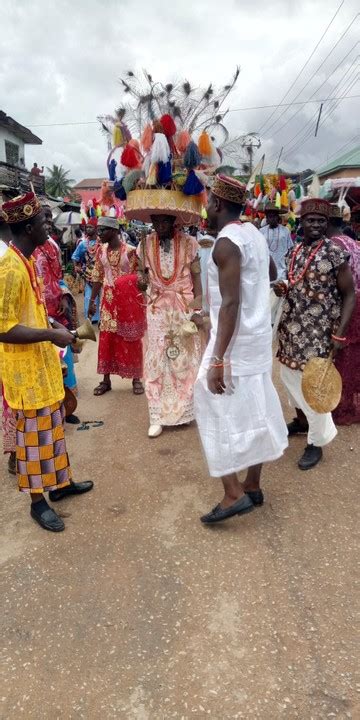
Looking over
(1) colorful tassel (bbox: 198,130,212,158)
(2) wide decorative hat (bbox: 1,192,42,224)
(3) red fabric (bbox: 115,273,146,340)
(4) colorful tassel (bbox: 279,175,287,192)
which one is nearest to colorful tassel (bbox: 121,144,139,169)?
(1) colorful tassel (bbox: 198,130,212,158)

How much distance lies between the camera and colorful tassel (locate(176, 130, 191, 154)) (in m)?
3.51

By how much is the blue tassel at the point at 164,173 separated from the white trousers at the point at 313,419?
64.5 inches

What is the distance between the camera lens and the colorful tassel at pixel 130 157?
3533 millimetres

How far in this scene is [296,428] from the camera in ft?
13.0

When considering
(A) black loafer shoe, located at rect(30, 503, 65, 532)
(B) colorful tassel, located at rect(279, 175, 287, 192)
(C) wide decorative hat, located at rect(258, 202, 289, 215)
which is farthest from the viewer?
(B) colorful tassel, located at rect(279, 175, 287, 192)

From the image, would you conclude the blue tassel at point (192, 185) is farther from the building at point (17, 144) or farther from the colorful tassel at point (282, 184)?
the building at point (17, 144)

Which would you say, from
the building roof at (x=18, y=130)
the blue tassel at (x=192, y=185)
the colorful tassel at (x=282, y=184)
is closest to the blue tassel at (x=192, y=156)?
the blue tassel at (x=192, y=185)

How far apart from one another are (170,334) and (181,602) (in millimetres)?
2365

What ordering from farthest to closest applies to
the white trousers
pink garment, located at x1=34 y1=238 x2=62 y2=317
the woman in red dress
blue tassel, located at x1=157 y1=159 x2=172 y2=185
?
the woman in red dress, pink garment, located at x1=34 y1=238 x2=62 y2=317, blue tassel, located at x1=157 y1=159 x2=172 y2=185, the white trousers

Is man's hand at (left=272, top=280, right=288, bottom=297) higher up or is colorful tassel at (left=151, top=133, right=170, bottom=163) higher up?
colorful tassel at (left=151, top=133, right=170, bottom=163)

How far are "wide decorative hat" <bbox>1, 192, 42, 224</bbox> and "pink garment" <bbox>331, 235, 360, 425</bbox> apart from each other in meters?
2.67

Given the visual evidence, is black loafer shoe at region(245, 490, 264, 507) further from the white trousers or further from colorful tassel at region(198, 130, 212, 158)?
colorful tassel at region(198, 130, 212, 158)

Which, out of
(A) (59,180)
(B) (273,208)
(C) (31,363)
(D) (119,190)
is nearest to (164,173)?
(D) (119,190)

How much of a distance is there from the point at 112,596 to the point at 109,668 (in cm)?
39
